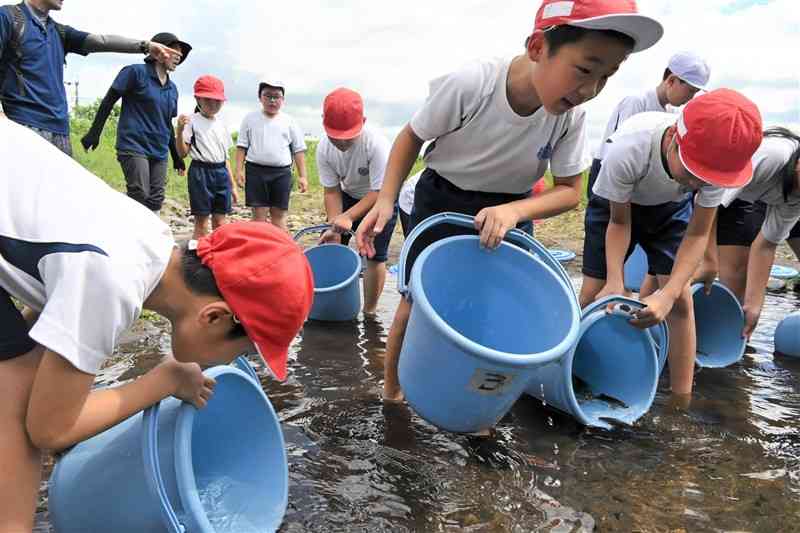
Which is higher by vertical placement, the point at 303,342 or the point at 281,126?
the point at 281,126

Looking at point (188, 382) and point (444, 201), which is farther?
point (444, 201)

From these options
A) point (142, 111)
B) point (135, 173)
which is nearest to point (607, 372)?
point (135, 173)

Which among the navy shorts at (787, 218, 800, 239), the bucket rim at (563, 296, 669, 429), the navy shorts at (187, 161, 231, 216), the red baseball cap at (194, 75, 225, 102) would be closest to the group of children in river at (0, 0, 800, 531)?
the bucket rim at (563, 296, 669, 429)

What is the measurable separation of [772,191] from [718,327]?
2.50 ft

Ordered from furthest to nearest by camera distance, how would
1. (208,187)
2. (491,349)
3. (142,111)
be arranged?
(208,187), (142,111), (491,349)

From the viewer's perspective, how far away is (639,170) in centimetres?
261

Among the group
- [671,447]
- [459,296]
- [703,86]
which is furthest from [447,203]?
[703,86]

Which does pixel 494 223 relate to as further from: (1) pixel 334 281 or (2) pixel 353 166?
(1) pixel 334 281

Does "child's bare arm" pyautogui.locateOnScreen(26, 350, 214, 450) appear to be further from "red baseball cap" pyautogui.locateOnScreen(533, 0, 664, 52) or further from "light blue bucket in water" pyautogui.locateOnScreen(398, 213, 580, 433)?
"red baseball cap" pyautogui.locateOnScreen(533, 0, 664, 52)

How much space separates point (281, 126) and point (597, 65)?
3.88 metres

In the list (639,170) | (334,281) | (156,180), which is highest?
(639,170)

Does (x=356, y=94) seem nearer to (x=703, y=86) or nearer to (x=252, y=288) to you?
(x=703, y=86)

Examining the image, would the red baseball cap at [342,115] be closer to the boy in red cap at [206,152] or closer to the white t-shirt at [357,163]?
the white t-shirt at [357,163]

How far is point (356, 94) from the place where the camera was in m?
4.04
